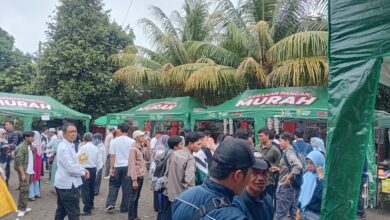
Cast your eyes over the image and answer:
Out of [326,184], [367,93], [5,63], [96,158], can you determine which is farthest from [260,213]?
[5,63]

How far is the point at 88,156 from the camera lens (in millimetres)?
8828

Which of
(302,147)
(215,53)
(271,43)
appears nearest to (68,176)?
(302,147)

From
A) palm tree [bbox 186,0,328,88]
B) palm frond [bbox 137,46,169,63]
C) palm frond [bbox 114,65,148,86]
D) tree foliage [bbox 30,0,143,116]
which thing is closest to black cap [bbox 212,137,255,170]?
palm tree [bbox 186,0,328,88]

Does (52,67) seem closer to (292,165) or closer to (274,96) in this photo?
(274,96)

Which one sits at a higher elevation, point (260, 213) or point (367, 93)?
point (367, 93)

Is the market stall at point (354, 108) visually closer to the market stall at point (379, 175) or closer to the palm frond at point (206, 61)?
the market stall at point (379, 175)

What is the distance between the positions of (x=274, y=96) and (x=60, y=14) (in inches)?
631

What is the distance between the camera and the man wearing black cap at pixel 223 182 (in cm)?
203

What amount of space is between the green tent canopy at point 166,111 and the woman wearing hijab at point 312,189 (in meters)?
9.60

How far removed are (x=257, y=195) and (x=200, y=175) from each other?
11.4ft

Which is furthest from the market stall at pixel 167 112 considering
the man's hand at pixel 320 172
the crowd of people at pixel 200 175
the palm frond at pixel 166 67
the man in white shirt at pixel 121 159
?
the man's hand at pixel 320 172

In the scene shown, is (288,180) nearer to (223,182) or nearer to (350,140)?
(350,140)

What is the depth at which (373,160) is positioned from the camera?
9.61 meters

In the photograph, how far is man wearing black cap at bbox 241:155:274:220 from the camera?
2.95 m
